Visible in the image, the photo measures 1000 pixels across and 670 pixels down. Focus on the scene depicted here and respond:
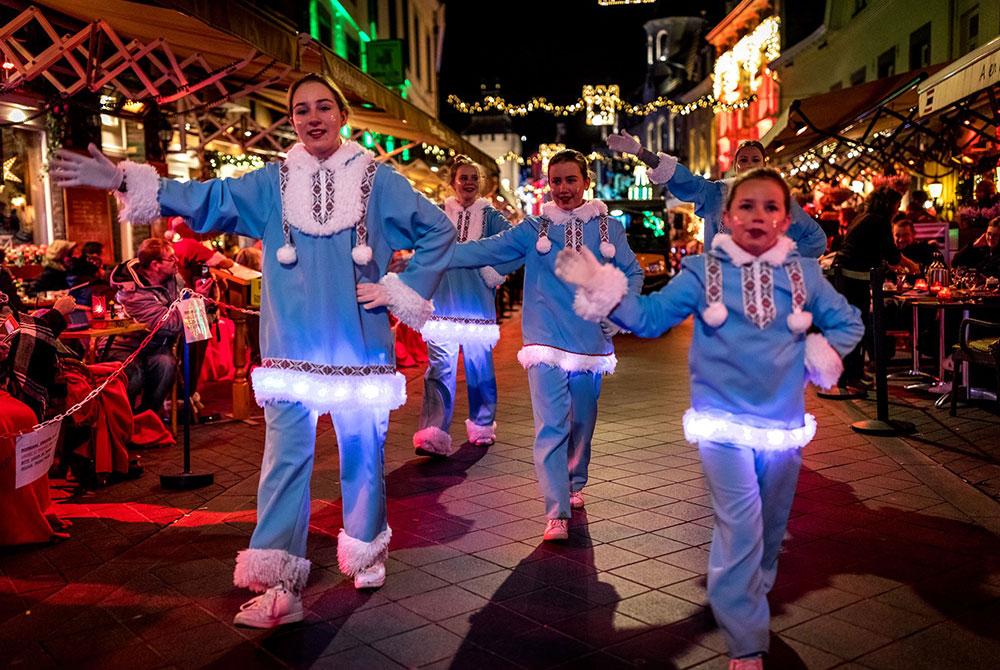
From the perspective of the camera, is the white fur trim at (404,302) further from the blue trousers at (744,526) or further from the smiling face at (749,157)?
the smiling face at (749,157)

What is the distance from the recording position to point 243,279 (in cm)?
951

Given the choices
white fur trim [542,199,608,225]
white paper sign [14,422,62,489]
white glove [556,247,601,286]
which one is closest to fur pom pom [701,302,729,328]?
white glove [556,247,601,286]

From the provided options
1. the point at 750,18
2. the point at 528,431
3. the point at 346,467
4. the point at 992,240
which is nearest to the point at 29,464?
the point at 346,467

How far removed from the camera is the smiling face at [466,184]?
7.23 metres

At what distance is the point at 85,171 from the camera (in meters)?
3.68

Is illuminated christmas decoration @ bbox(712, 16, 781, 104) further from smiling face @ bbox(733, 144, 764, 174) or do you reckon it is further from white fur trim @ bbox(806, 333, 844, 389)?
white fur trim @ bbox(806, 333, 844, 389)

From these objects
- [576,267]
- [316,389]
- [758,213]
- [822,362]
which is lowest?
[316,389]

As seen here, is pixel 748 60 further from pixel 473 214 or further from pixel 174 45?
pixel 473 214

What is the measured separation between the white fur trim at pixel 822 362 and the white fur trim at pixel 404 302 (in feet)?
5.23

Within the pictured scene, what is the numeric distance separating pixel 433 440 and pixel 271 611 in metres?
3.14

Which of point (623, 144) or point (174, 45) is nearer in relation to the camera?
point (623, 144)

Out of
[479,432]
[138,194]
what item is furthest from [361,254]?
[479,432]

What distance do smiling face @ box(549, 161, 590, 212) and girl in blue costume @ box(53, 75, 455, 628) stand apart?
4.08 feet

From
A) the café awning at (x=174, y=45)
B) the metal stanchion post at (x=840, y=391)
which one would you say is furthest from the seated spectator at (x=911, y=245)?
the café awning at (x=174, y=45)
